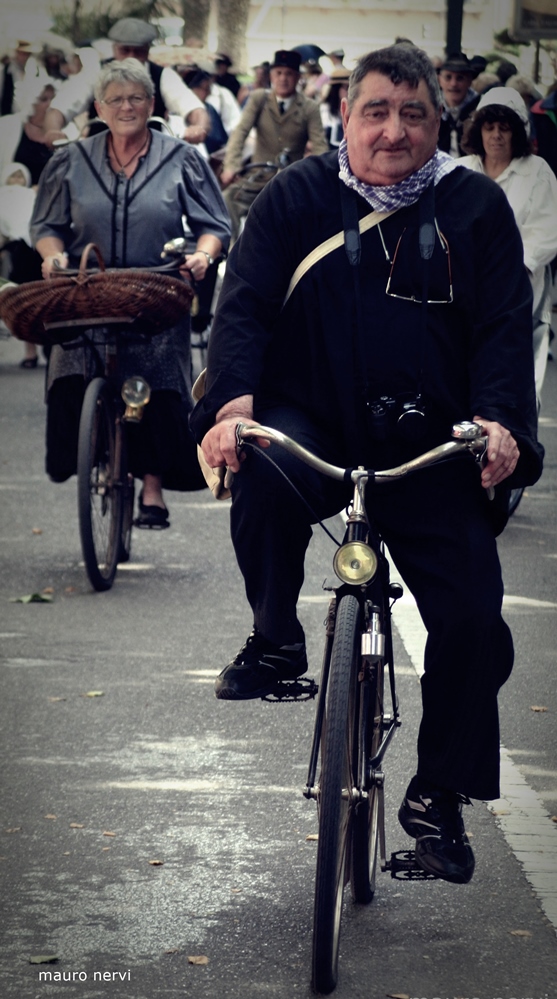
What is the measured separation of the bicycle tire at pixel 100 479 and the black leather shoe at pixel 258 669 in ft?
10.9

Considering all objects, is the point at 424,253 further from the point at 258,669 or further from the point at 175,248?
the point at 175,248

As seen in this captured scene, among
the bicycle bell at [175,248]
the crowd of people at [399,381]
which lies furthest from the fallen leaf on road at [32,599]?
the crowd of people at [399,381]

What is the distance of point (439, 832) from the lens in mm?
4098

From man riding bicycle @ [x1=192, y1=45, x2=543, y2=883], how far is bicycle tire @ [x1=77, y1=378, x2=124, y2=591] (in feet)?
11.3

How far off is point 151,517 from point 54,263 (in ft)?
5.05

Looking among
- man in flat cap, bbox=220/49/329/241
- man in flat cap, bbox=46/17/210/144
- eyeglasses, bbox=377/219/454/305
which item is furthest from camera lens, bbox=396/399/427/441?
man in flat cap, bbox=220/49/329/241

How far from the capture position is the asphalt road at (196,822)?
4043 mm

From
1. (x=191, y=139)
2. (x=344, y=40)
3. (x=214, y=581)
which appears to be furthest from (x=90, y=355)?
(x=344, y=40)

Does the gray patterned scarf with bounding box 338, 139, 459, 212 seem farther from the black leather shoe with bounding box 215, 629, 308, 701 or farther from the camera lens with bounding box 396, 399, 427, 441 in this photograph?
the black leather shoe with bounding box 215, 629, 308, 701

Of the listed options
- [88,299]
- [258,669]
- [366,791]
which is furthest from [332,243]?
[88,299]

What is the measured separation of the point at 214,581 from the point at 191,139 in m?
4.20

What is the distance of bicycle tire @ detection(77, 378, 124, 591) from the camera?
25.1 ft

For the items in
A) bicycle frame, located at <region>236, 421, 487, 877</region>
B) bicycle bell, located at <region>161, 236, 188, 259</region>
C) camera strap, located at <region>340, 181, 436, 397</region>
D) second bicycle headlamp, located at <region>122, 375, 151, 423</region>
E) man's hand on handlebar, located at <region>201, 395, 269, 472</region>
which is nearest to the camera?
bicycle frame, located at <region>236, 421, 487, 877</region>

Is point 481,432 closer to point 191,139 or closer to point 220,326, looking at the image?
point 220,326
